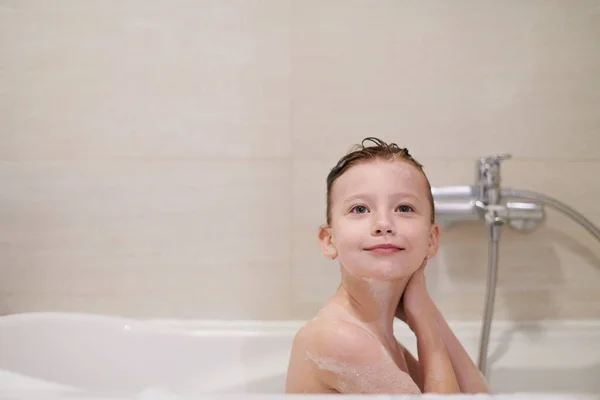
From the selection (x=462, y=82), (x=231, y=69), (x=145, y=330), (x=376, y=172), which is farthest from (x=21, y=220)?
(x=462, y=82)

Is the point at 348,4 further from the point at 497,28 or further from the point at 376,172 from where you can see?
the point at 376,172

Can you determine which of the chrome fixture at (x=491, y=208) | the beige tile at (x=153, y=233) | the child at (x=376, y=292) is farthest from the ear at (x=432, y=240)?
the beige tile at (x=153, y=233)

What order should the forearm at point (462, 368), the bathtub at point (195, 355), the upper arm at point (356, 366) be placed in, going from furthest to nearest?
the bathtub at point (195, 355)
the forearm at point (462, 368)
the upper arm at point (356, 366)

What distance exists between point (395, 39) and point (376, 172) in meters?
0.48

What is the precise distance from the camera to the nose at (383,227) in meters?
0.61

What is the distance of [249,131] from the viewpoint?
1.00 m

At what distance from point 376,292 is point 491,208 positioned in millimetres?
408

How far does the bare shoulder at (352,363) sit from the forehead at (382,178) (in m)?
0.19

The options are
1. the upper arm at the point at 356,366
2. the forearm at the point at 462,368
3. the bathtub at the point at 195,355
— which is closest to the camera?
the upper arm at the point at 356,366

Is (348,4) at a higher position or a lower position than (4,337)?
higher

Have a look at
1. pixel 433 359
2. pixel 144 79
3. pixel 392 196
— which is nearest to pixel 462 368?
pixel 433 359

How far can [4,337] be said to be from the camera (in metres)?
0.94

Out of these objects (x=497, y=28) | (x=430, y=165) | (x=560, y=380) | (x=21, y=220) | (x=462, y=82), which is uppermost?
(x=497, y=28)

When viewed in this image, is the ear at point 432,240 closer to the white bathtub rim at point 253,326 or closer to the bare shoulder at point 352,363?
the bare shoulder at point 352,363
